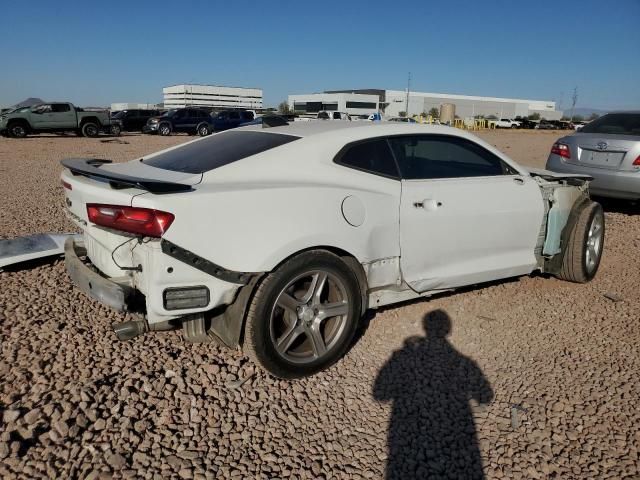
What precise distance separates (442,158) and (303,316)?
67.8 inches

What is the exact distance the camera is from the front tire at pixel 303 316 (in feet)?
9.17

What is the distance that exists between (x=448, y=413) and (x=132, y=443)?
167 centimetres

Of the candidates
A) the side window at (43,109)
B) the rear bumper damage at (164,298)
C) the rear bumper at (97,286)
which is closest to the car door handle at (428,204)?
the rear bumper damage at (164,298)

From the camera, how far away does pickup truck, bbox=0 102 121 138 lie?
22.9 m

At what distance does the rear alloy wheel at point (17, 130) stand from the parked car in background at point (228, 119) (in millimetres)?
9658

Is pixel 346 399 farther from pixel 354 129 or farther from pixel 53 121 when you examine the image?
pixel 53 121

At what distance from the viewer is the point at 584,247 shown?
4.54 meters

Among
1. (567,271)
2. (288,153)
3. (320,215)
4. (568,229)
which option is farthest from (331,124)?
(567,271)

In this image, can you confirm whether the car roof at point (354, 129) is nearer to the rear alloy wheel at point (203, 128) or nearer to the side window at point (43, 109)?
the side window at point (43, 109)

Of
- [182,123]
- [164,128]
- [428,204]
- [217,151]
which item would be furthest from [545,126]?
[217,151]

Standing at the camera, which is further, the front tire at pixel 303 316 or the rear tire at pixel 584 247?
the rear tire at pixel 584 247

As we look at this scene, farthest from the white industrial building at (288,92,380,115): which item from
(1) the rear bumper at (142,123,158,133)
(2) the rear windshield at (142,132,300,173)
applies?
(2) the rear windshield at (142,132,300,173)

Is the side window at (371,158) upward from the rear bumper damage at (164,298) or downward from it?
upward

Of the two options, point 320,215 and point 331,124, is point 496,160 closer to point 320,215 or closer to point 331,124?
point 331,124
